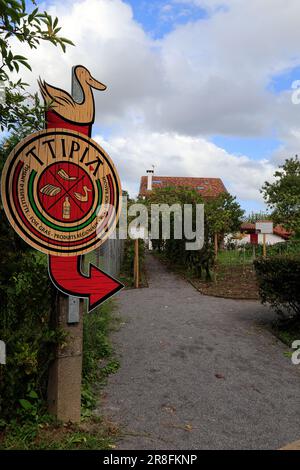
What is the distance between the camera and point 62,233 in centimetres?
314

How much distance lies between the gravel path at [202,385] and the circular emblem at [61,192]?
68.0 inches

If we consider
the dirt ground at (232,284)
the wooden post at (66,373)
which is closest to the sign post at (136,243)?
the dirt ground at (232,284)

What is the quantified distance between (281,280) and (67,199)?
14.3 feet

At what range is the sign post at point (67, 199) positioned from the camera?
9.78 feet

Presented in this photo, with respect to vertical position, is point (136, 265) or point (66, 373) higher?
point (136, 265)

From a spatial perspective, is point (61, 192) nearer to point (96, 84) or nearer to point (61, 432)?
point (96, 84)

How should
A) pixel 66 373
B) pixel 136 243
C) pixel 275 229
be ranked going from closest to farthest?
1. pixel 66 373
2. pixel 136 243
3. pixel 275 229

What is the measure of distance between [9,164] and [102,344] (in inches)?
128

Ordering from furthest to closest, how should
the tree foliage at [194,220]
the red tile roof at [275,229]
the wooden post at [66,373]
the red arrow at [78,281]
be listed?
the red tile roof at [275,229]
the tree foliage at [194,220]
the wooden post at [66,373]
the red arrow at [78,281]

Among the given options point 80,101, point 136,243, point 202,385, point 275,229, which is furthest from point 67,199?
point 275,229

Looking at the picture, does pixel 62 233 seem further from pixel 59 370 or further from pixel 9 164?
Result: pixel 59 370

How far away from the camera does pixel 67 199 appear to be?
3.19 m

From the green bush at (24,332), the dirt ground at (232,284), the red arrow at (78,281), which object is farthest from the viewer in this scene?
the dirt ground at (232,284)

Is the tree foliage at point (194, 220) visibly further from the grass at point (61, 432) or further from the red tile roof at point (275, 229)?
the red tile roof at point (275, 229)
